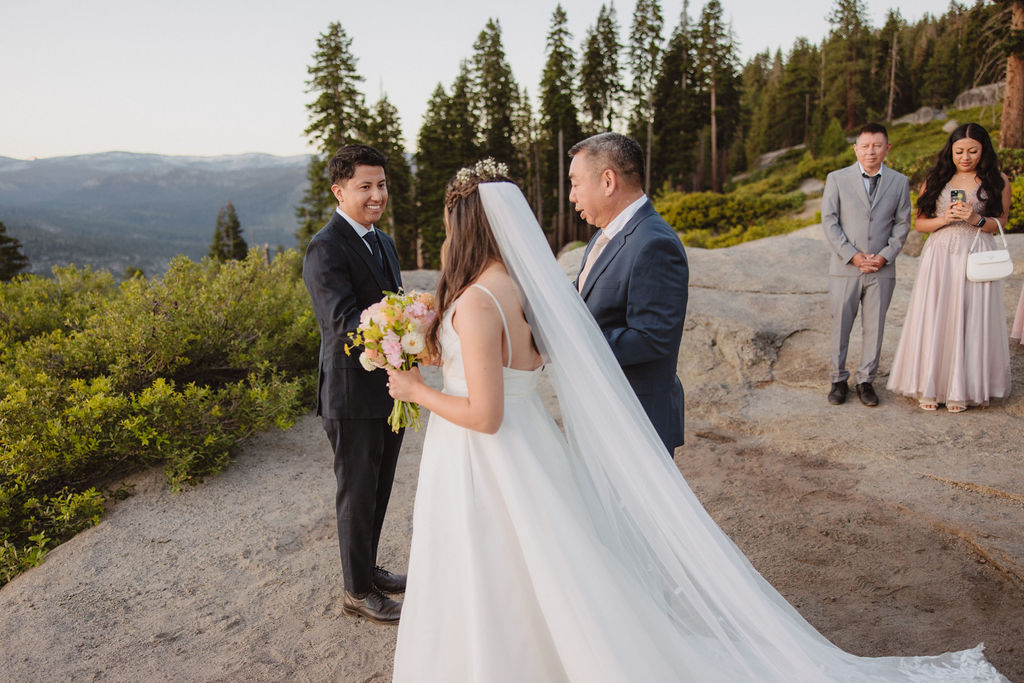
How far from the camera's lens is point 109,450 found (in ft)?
16.4

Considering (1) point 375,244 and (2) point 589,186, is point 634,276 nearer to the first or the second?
(2) point 589,186

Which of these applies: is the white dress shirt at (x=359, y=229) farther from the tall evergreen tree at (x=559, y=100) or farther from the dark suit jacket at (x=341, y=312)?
the tall evergreen tree at (x=559, y=100)

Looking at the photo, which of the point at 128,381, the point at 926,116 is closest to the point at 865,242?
the point at 128,381

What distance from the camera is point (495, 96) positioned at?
3706 centimetres

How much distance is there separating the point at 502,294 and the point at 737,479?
11.6 feet

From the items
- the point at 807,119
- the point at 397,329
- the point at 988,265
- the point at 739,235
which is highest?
the point at 807,119

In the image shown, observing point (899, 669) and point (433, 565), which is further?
point (899, 669)

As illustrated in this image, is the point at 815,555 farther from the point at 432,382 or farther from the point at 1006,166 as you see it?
the point at 1006,166

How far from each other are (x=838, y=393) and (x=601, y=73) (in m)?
35.6

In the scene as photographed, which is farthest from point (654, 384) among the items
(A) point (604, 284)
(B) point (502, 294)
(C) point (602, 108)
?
(C) point (602, 108)

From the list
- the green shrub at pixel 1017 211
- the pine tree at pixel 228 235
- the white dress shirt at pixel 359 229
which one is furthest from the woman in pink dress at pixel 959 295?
the pine tree at pixel 228 235

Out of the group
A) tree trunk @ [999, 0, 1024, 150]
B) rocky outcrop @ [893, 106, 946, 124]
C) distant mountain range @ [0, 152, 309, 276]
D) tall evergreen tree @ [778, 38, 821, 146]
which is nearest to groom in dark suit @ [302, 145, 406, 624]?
tree trunk @ [999, 0, 1024, 150]

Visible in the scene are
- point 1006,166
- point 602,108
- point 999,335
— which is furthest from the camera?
point 602,108

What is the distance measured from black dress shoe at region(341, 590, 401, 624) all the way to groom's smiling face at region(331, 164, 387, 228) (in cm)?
205
